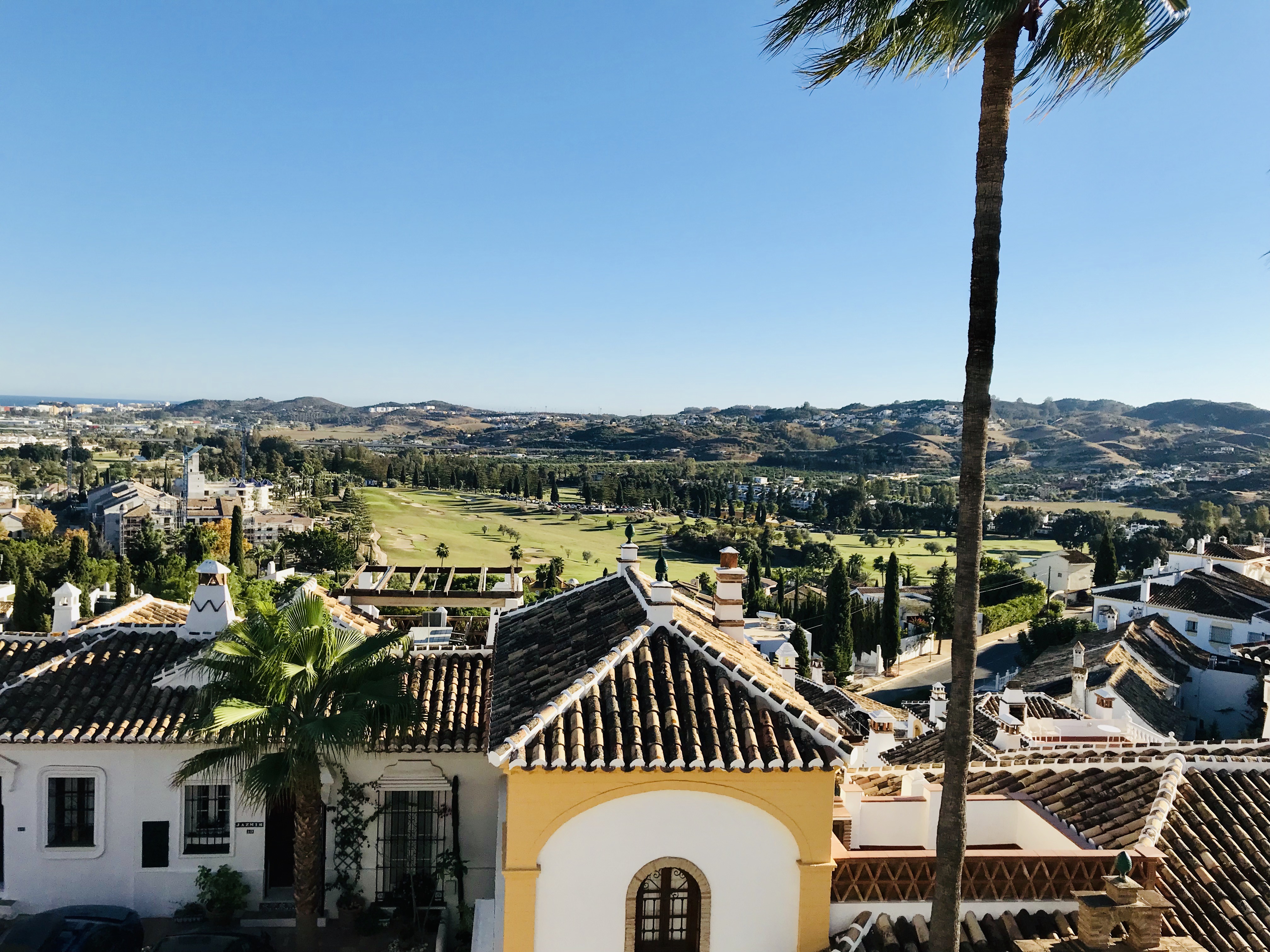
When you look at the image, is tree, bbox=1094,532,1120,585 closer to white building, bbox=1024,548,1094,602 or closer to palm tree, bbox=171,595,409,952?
white building, bbox=1024,548,1094,602

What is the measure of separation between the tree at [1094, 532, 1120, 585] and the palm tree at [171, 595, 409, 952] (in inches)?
2650

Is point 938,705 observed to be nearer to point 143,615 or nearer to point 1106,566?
point 143,615

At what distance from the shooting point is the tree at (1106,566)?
6600 centimetres

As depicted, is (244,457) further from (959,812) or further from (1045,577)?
(959,812)

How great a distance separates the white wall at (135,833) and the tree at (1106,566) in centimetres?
6552

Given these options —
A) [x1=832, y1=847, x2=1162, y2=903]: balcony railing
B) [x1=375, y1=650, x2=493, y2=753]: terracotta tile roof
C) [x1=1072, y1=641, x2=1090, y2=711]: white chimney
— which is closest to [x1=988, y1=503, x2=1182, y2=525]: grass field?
[x1=1072, y1=641, x2=1090, y2=711]: white chimney

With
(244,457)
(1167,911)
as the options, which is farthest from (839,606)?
(244,457)

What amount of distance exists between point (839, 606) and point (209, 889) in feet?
141

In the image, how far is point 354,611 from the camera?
57.3 feet

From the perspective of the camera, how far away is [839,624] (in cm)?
5119

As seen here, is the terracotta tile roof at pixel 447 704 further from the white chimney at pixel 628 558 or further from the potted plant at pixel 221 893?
the potted plant at pixel 221 893

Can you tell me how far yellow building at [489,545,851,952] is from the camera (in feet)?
28.4

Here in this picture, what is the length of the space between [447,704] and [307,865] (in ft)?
9.31

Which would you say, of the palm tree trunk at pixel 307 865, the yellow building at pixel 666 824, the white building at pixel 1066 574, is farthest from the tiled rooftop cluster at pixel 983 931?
the white building at pixel 1066 574
